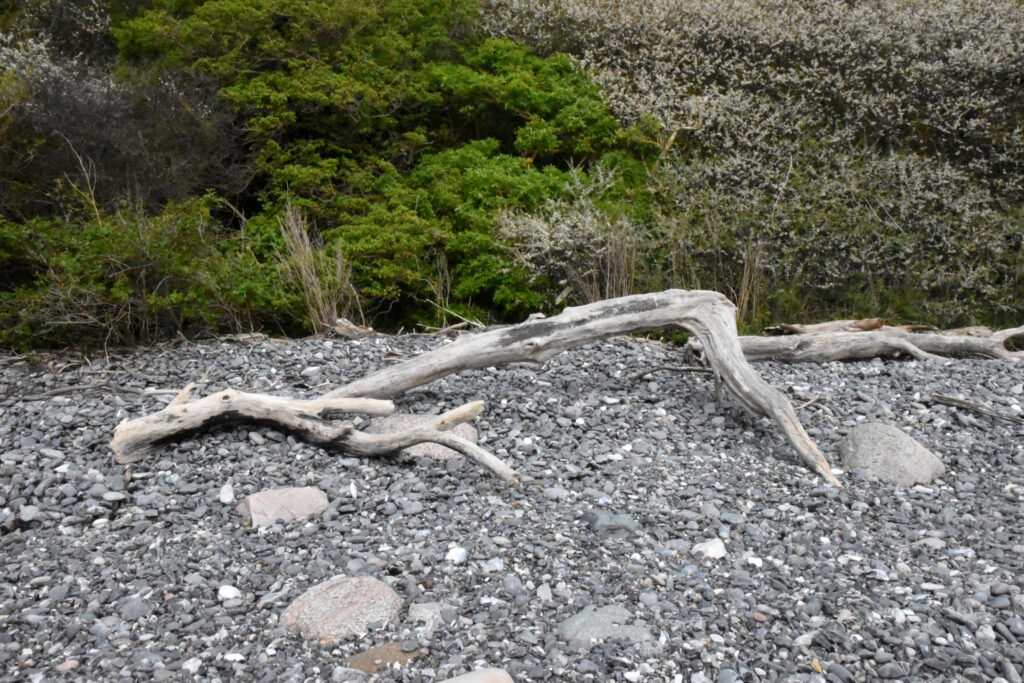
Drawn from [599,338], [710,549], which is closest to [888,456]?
[710,549]

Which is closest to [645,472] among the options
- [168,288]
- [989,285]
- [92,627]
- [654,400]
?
[654,400]

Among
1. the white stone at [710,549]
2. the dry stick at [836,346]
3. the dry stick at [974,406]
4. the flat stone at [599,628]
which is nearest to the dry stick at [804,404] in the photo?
the dry stick at [974,406]

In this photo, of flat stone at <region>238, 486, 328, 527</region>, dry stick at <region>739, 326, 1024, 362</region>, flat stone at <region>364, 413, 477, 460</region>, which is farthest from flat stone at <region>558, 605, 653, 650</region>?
dry stick at <region>739, 326, 1024, 362</region>

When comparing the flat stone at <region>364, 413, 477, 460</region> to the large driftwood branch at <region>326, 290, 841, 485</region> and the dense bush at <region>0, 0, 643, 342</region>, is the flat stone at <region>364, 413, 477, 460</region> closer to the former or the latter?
the large driftwood branch at <region>326, 290, 841, 485</region>

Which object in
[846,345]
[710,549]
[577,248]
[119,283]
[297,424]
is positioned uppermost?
[119,283]

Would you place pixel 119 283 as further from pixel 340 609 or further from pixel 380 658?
pixel 380 658

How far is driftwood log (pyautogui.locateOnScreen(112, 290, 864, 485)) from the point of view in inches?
155

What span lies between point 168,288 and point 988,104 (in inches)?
297

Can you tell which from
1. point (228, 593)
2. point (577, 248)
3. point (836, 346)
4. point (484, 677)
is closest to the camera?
point (484, 677)

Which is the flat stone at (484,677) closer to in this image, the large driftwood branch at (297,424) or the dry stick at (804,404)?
the large driftwood branch at (297,424)

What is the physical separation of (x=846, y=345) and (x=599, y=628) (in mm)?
3653

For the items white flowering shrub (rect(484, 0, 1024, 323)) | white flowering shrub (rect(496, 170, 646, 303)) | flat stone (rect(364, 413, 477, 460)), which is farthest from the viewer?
white flowering shrub (rect(484, 0, 1024, 323))

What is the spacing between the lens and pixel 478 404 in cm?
394

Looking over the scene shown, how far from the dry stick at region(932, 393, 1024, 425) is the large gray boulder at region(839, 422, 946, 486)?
0.76 metres
